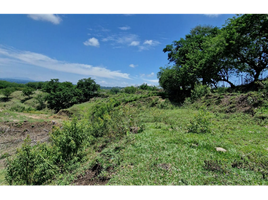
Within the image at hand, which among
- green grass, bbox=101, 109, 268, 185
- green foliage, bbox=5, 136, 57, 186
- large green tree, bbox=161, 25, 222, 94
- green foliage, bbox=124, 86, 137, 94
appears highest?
large green tree, bbox=161, 25, 222, 94

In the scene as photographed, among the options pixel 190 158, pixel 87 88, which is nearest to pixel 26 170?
pixel 190 158

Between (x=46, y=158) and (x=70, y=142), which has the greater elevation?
(x=70, y=142)

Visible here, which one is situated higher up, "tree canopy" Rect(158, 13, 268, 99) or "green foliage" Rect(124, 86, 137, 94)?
"tree canopy" Rect(158, 13, 268, 99)

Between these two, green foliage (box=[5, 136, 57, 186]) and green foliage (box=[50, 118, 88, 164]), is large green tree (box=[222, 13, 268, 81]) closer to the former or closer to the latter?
green foliage (box=[50, 118, 88, 164])

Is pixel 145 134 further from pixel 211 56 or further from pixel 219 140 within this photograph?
pixel 211 56

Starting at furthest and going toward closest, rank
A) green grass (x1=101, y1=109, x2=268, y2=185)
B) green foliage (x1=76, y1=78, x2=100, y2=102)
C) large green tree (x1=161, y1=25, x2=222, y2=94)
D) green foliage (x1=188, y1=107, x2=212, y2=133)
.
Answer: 1. green foliage (x1=76, y1=78, x2=100, y2=102)
2. large green tree (x1=161, y1=25, x2=222, y2=94)
3. green foliage (x1=188, y1=107, x2=212, y2=133)
4. green grass (x1=101, y1=109, x2=268, y2=185)

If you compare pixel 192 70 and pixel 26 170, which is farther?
pixel 192 70

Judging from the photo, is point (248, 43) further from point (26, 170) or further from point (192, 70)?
point (26, 170)

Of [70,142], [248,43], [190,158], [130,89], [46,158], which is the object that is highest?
[248,43]

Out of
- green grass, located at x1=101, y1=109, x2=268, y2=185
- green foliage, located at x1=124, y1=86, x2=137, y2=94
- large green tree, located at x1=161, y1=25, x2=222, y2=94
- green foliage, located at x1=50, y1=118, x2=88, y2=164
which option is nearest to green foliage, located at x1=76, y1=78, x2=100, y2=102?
green foliage, located at x1=124, y1=86, x2=137, y2=94

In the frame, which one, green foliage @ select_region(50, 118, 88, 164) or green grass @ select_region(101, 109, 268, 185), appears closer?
green grass @ select_region(101, 109, 268, 185)

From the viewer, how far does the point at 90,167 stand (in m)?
4.65

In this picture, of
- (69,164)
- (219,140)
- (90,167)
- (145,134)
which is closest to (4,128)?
(69,164)
